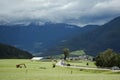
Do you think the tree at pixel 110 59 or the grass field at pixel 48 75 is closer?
the grass field at pixel 48 75

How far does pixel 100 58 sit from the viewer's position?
196 meters

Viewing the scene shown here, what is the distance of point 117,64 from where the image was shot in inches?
7416

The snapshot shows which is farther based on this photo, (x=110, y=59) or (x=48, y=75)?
(x=110, y=59)

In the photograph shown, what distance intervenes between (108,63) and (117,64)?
5730mm

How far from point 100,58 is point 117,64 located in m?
12.6

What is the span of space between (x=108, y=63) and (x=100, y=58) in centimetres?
768

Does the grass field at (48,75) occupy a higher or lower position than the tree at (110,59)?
lower

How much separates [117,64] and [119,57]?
5952 mm

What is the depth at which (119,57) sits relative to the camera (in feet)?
606

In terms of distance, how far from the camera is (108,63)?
190m

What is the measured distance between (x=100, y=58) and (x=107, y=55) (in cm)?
722

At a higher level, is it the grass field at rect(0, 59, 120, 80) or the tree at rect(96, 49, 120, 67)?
the tree at rect(96, 49, 120, 67)

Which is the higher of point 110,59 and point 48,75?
point 110,59

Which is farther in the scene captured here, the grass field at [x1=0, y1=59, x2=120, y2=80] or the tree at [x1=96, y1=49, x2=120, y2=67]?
the tree at [x1=96, y1=49, x2=120, y2=67]
